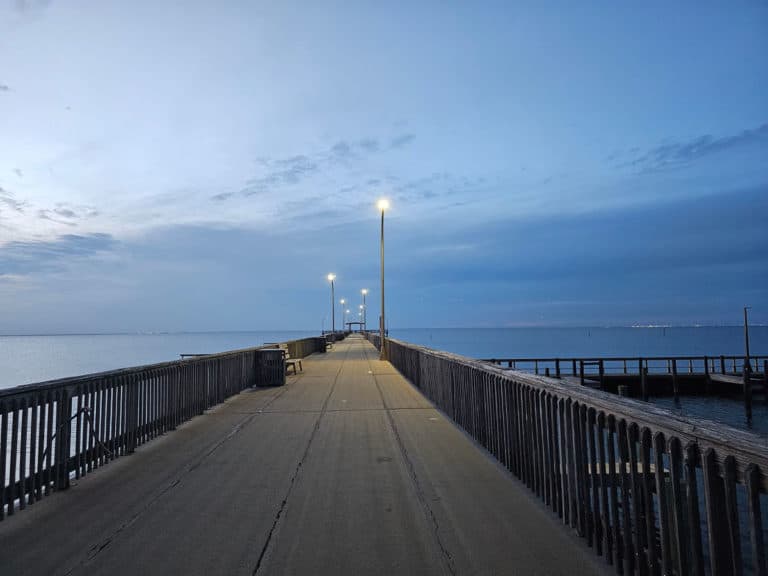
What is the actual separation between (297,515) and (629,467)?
2.64 m

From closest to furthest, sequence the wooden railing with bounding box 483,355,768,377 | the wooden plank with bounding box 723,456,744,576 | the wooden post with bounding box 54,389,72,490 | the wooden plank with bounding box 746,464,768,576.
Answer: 1. the wooden plank with bounding box 746,464,768,576
2. the wooden plank with bounding box 723,456,744,576
3. the wooden post with bounding box 54,389,72,490
4. the wooden railing with bounding box 483,355,768,377

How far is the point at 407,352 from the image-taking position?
15.4 meters

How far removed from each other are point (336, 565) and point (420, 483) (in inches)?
71.7

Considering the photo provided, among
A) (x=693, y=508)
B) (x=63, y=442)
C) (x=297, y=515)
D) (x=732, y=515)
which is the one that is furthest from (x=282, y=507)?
(x=732, y=515)

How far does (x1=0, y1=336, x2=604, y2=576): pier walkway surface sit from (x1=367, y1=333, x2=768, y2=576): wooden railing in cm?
26

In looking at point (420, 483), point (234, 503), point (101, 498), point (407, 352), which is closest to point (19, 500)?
point (101, 498)

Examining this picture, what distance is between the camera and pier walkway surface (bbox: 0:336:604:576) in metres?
3.30

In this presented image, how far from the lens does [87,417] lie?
5.35 metres

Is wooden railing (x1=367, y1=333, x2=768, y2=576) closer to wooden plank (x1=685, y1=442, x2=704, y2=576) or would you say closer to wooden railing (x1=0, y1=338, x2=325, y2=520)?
wooden plank (x1=685, y1=442, x2=704, y2=576)

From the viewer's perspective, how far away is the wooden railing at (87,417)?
13.9 ft

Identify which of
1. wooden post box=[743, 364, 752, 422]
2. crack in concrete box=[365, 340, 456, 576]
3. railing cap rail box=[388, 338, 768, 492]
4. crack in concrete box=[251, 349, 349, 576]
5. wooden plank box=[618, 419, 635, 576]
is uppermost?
railing cap rail box=[388, 338, 768, 492]

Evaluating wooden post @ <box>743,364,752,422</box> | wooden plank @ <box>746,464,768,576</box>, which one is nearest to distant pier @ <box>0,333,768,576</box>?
wooden plank @ <box>746,464,768,576</box>

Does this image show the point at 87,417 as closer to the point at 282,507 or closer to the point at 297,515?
the point at 282,507

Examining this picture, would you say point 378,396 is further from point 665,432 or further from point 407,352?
point 665,432
